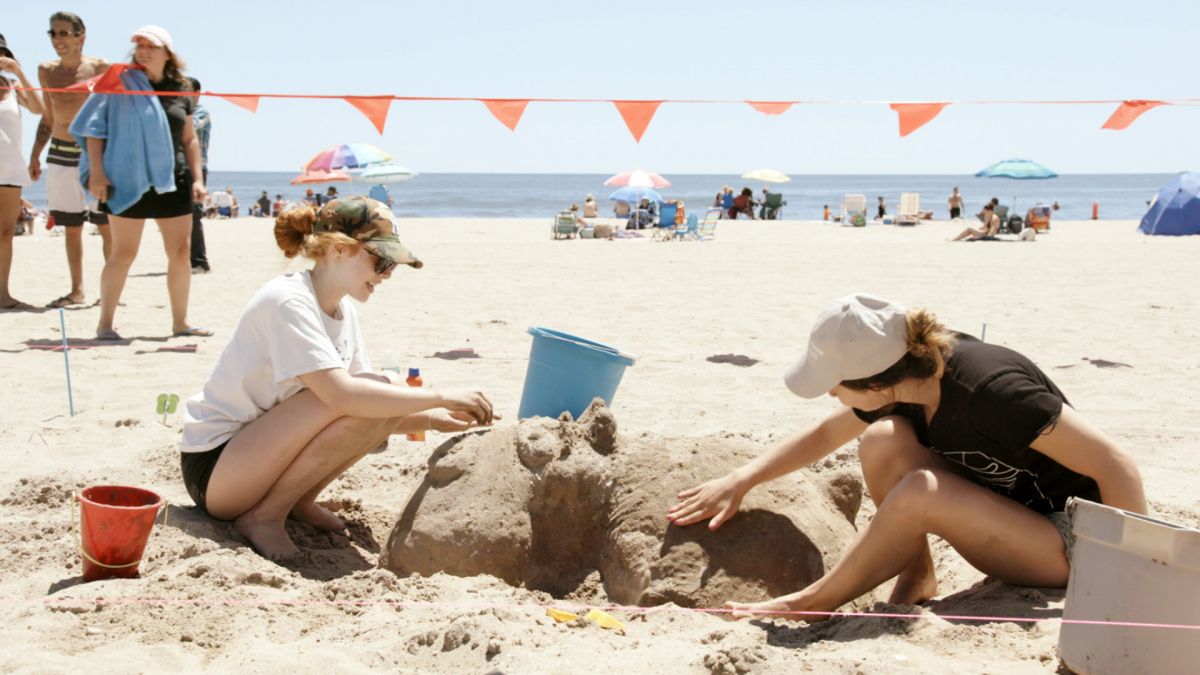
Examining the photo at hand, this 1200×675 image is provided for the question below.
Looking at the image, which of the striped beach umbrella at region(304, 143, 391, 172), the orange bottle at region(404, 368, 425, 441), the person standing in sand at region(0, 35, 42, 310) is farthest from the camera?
the striped beach umbrella at region(304, 143, 391, 172)

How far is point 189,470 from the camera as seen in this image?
341cm

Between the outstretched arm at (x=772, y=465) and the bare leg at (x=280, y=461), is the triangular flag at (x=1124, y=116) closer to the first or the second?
the outstretched arm at (x=772, y=465)

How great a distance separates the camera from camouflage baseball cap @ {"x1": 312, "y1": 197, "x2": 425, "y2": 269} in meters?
3.26

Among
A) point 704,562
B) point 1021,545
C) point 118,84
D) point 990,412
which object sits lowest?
point 704,562

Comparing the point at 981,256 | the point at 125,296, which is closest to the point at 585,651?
the point at 125,296

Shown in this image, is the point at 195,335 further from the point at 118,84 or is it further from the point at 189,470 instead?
the point at 189,470

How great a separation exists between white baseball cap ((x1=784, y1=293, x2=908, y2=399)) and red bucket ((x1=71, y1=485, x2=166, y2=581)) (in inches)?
70.3

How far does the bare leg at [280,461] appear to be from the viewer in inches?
129

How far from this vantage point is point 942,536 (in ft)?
9.02

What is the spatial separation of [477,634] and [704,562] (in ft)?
2.80

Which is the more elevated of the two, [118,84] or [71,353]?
[118,84]

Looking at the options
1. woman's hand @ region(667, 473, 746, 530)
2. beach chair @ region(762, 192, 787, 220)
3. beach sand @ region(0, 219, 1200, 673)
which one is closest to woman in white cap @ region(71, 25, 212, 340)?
beach sand @ region(0, 219, 1200, 673)

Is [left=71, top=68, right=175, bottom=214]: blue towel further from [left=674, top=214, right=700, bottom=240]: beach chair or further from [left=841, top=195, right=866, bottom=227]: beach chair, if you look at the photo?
[left=841, top=195, right=866, bottom=227]: beach chair

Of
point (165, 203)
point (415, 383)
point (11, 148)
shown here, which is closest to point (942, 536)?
point (415, 383)
